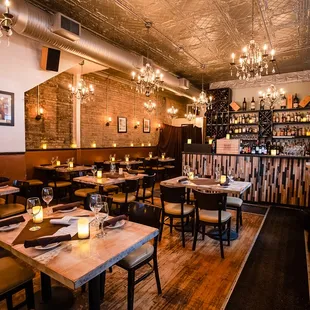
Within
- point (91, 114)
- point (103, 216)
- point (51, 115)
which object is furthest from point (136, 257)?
point (91, 114)

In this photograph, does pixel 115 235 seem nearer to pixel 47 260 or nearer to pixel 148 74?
pixel 47 260

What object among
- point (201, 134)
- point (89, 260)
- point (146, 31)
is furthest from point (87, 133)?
point (89, 260)

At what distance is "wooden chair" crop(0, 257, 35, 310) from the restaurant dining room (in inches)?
0.6

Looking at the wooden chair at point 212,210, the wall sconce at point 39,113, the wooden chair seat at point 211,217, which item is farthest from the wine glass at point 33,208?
the wall sconce at point 39,113

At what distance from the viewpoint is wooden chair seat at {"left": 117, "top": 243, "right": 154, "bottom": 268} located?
77.7 inches

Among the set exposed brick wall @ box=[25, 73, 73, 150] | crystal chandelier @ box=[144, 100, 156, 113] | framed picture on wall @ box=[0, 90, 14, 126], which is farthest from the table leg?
crystal chandelier @ box=[144, 100, 156, 113]

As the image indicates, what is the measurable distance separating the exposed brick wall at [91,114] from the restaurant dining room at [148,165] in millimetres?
43

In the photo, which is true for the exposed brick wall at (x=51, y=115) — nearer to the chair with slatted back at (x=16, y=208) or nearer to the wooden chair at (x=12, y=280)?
the chair with slatted back at (x=16, y=208)

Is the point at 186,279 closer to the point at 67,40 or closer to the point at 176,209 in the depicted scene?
the point at 176,209


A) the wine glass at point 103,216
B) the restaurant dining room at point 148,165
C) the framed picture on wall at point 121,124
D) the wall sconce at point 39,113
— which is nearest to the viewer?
the wine glass at point 103,216

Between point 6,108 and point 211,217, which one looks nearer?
point 211,217

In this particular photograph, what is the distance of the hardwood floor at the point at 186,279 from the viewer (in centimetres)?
217

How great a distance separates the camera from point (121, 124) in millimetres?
8914

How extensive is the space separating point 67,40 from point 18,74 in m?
1.58
